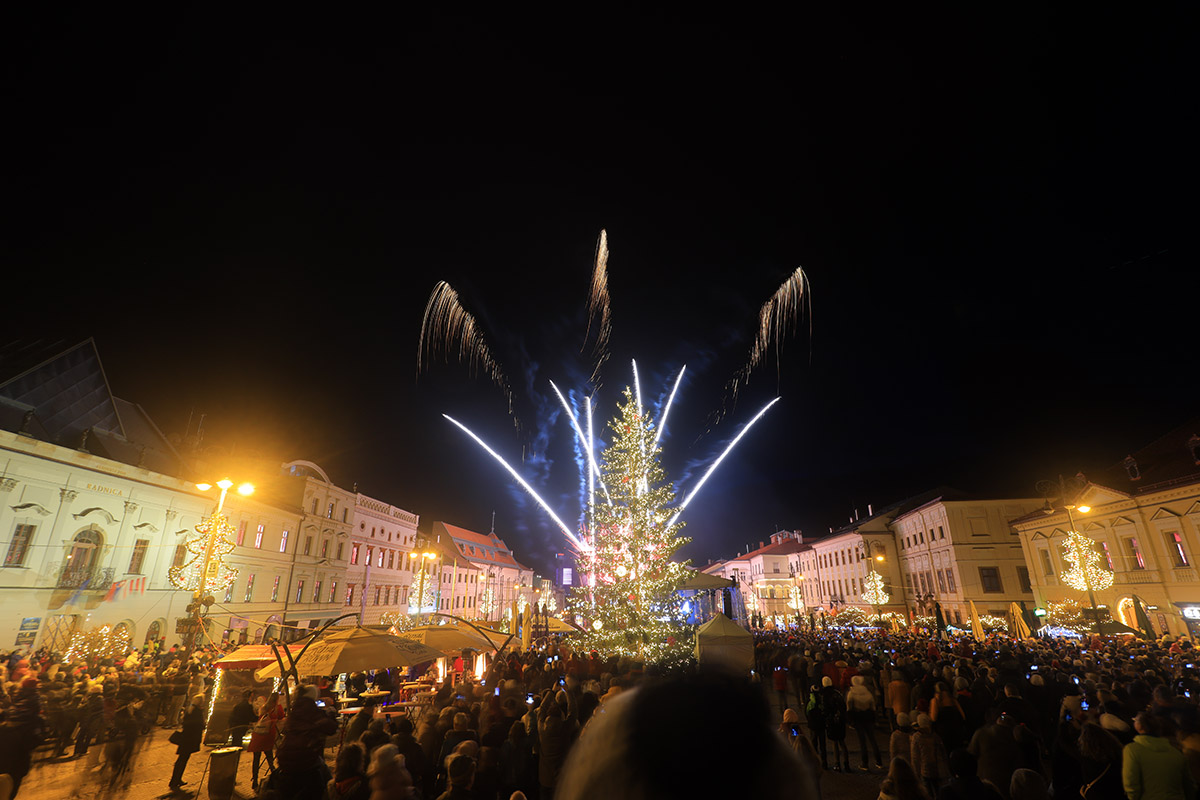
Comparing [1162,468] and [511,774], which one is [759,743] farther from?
[1162,468]

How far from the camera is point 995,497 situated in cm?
5009

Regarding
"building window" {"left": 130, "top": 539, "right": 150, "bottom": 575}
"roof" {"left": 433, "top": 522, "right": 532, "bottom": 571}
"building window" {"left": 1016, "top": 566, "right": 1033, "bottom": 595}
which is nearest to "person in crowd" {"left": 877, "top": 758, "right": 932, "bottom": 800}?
"building window" {"left": 130, "top": 539, "right": 150, "bottom": 575}

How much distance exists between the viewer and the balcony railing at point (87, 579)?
2205cm

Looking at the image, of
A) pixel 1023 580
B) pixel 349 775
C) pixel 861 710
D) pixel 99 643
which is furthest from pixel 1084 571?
pixel 99 643

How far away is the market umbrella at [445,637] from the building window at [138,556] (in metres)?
18.3

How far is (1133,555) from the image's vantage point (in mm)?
33125

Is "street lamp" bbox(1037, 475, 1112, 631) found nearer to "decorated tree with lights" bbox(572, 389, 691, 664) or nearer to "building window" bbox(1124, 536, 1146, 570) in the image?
"building window" bbox(1124, 536, 1146, 570)

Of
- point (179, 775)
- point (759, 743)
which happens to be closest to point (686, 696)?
point (759, 743)

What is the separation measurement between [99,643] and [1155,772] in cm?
3187

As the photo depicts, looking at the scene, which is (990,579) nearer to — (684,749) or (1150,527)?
(1150,527)

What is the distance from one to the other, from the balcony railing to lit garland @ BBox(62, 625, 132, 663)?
174 centimetres

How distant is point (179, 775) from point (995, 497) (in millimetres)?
60098

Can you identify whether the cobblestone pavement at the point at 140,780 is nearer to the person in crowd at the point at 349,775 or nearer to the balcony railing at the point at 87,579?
the person in crowd at the point at 349,775

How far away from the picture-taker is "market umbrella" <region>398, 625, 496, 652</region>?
1585cm
